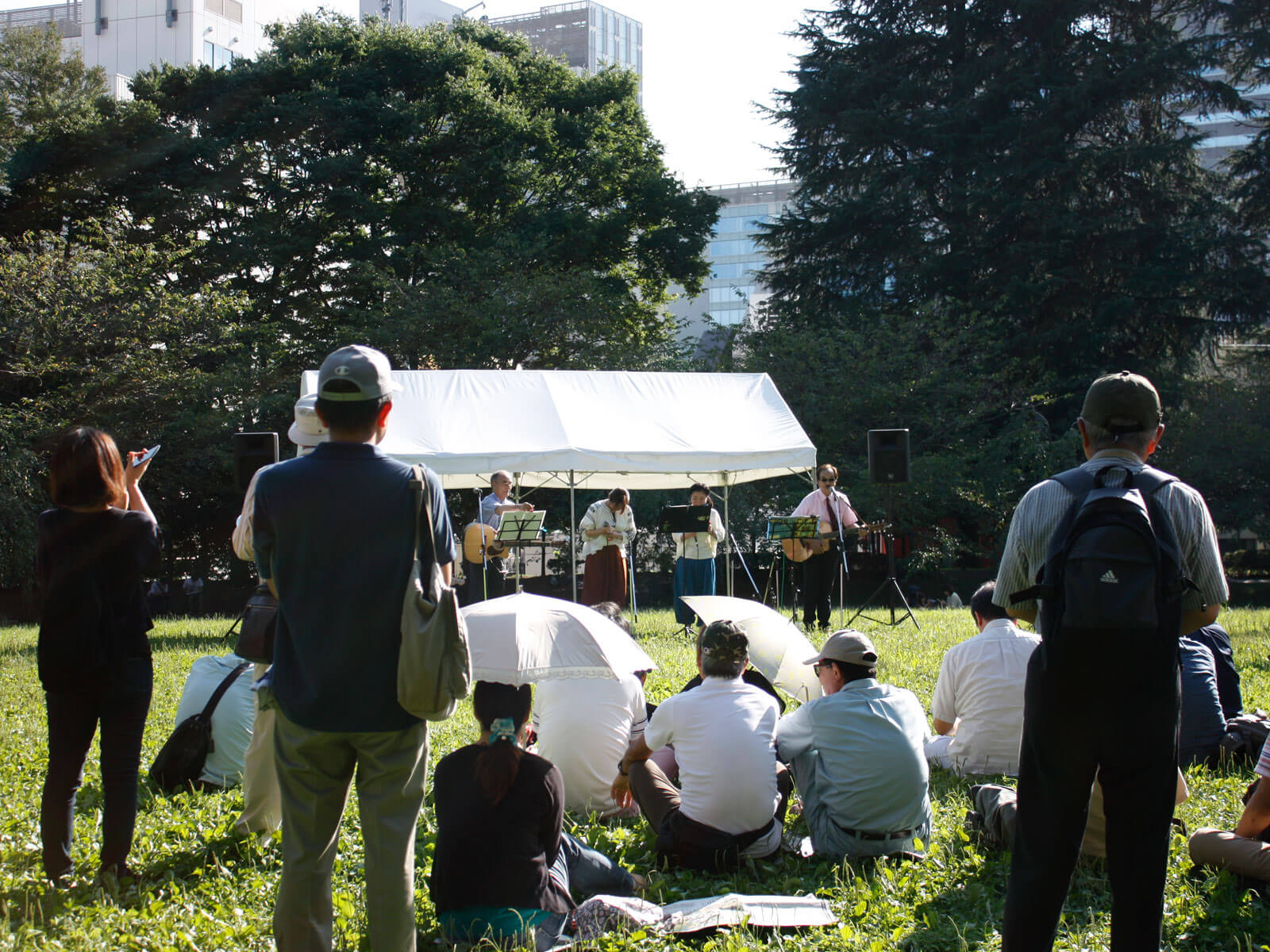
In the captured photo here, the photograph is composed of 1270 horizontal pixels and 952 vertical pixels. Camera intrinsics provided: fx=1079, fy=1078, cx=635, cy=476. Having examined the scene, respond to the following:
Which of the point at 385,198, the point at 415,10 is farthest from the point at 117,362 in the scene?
the point at 415,10

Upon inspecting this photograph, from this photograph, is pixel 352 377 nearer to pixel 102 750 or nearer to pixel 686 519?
pixel 102 750

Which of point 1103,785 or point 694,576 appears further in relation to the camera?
point 694,576

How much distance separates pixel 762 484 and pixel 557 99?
12.5 m

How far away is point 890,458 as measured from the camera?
12461 mm

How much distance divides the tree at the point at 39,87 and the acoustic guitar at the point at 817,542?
61.0 feet

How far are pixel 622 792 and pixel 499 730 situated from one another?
1788 mm

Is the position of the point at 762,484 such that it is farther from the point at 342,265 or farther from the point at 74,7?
the point at 74,7

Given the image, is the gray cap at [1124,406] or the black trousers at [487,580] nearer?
the gray cap at [1124,406]

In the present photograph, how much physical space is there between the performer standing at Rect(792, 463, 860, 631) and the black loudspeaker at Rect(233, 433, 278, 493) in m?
5.80

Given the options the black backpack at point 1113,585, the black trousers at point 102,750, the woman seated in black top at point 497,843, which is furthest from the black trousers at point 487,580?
the black backpack at point 1113,585

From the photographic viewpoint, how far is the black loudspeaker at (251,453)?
9680 mm

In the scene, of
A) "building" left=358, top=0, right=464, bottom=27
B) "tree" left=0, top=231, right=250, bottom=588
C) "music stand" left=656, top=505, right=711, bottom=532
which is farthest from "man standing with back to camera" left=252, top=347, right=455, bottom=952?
"building" left=358, top=0, right=464, bottom=27

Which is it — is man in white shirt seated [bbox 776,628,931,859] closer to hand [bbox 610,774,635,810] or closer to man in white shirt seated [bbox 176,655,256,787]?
hand [bbox 610,774,635,810]

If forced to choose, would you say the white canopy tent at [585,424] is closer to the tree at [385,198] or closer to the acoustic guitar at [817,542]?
the acoustic guitar at [817,542]
